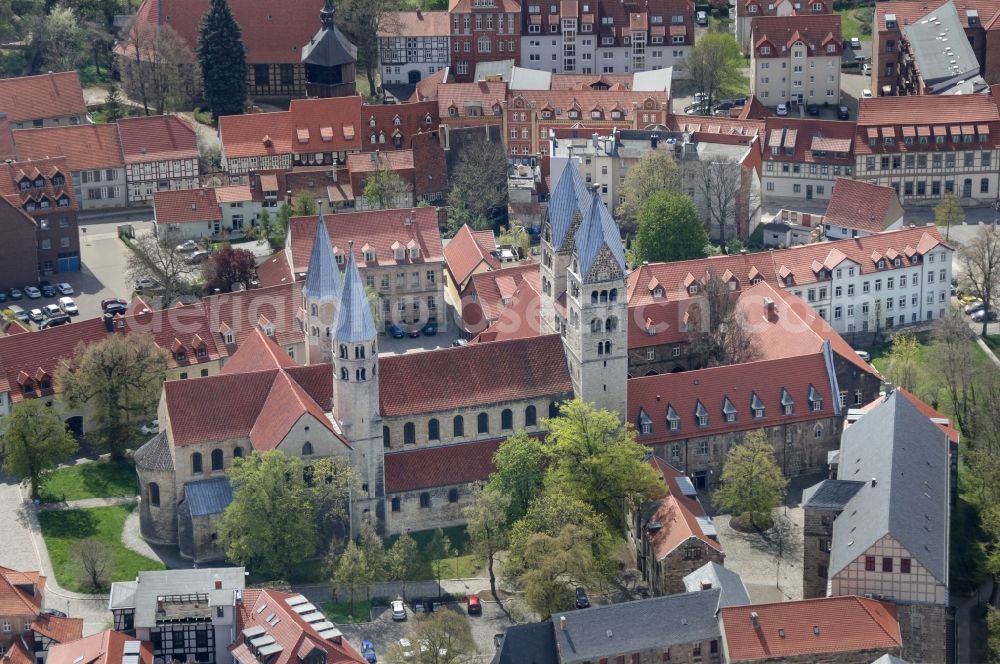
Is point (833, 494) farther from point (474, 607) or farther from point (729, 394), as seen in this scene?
point (474, 607)

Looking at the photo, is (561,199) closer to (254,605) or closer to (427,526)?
(427,526)

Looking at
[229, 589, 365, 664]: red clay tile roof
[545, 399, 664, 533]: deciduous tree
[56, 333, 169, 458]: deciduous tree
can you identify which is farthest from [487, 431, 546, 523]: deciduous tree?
[56, 333, 169, 458]: deciduous tree

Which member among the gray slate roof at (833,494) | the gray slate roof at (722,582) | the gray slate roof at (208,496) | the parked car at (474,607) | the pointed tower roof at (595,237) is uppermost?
the pointed tower roof at (595,237)

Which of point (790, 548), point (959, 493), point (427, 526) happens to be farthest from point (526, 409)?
point (959, 493)

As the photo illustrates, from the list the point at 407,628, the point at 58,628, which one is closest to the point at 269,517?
the point at 407,628

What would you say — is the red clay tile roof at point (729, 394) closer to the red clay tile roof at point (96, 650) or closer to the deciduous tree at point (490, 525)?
the deciduous tree at point (490, 525)

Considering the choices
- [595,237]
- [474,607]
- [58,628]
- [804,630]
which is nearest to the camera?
[804,630]

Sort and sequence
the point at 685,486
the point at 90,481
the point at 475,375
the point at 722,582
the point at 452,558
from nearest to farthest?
the point at 722,582
the point at 452,558
the point at 685,486
the point at 475,375
the point at 90,481

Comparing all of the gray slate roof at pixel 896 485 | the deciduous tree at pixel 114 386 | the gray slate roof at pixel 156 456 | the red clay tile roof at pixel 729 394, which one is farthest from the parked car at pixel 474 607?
the deciduous tree at pixel 114 386
